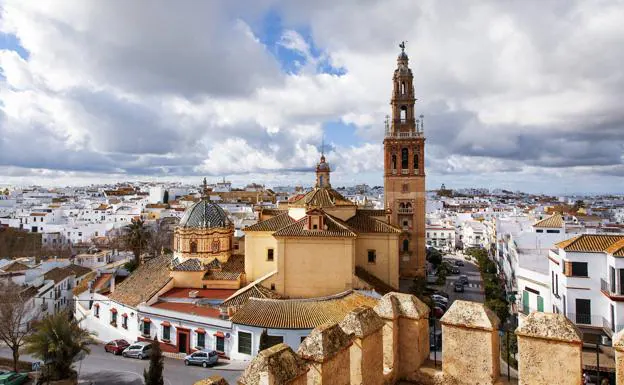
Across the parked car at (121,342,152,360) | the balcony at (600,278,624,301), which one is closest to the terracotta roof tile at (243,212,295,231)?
the parked car at (121,342,152,360)

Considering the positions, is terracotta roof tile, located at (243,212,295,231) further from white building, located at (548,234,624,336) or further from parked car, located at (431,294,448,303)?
white building, located at (548,234,624,336)

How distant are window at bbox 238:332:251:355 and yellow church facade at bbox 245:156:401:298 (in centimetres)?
424

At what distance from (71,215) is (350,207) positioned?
66977 millimetres

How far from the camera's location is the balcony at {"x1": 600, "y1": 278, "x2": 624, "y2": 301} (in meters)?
17.8

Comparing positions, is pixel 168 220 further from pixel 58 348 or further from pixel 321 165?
pixel 58 348

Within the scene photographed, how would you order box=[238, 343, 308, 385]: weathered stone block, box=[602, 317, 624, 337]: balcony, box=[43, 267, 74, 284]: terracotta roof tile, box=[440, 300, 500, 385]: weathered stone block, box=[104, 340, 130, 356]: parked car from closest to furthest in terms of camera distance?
1. box=[238, 343, 308, 385]: weathered stone block
2. box=[440, 300, 500, 385]: weathered stone block
3. box=[602, 317, 624, 337]: balcony
4. box=[104, 340, 130, 356]: parked car
5. box=[43, 267, 74, 284]: terracotta roof tile

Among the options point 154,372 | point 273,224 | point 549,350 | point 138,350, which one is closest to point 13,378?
point 138,350

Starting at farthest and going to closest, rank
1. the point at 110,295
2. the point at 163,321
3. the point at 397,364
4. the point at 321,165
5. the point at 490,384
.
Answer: the point at 321,165, the point at 110,295, the point at 163,321, the point at 397,364, the point at 490,384

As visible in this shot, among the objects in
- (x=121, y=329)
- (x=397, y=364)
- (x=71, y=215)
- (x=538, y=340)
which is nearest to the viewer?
(x=538, y=340)

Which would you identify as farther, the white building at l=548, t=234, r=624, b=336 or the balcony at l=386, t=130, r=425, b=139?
the balcony at l=386, t=130, r=425, b=139

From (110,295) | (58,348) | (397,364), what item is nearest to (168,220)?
(110,295)

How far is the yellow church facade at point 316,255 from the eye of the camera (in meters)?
24.4

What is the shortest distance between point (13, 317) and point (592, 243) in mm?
28960

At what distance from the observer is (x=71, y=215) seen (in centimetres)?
7856
